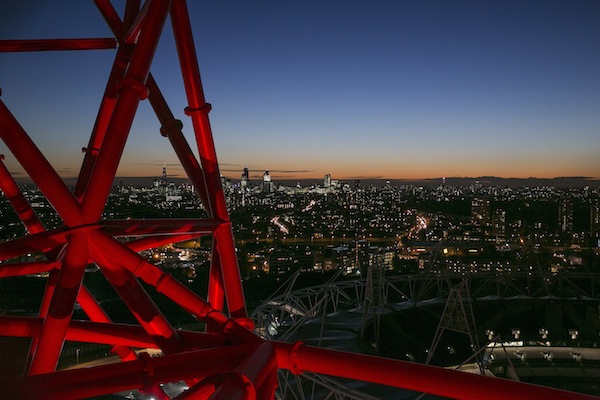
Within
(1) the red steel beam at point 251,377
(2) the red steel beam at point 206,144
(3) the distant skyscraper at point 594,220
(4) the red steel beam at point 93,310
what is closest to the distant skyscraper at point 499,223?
(3) the distant skyscraper at point 594,220

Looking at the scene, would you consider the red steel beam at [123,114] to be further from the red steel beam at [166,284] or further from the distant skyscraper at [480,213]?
the distant skyscraper at [480,213]

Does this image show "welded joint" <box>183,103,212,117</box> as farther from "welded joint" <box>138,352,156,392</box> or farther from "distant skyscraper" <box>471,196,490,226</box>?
"distant skyscraper" <box>471,196,490,226</box>

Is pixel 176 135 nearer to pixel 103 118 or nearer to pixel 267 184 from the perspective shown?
pixel 103 118

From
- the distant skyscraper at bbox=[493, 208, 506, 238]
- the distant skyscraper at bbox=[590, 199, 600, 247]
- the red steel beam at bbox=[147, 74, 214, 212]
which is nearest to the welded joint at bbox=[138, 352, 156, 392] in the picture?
the red steel beam at bbox=[147, 74, 214, 212]

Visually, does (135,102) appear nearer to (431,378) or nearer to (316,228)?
(431,378)

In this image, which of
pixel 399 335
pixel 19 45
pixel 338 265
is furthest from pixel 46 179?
pixel 338 265

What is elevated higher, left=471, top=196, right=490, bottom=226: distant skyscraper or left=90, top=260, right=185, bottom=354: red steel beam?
left=90, top=260, right=185, bottom=354: red steel beam

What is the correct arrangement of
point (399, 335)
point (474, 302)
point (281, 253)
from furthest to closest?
1. point (281, 253)
2. point (474, 302)
3. point (399, 335)

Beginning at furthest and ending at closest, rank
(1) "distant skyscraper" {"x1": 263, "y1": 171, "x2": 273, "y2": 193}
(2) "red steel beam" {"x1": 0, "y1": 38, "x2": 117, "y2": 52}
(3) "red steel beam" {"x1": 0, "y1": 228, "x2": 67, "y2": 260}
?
(1) "distant skyscraper" {"x1": 263, "y1": 171, "x2": 273, "y2": 193}
(2) "red steel beam" {"x1": 0, "y1": 38, "x2": 117, "y2": 52}
(3) "red steel beam" {"x1": 0, "y1": 228, "x2": 67, "y2": 260}

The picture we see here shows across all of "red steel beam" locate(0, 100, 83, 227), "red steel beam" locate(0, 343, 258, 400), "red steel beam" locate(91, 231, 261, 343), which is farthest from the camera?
"red steel beam" locate(91, 231, 261, 343)
